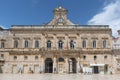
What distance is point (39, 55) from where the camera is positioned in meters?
52.3

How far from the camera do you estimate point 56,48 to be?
5241cm

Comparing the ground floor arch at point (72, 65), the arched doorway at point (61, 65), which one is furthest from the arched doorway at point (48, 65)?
the ground floor arch at point (72, 65)

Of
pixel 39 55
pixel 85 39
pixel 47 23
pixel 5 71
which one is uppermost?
pixel 47 23

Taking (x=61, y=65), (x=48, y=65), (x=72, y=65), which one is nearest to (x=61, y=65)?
(x=61, y=65)

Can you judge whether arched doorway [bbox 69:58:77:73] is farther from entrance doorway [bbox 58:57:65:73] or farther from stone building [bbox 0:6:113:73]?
entrance doorway [bbox 58:57:65:73]

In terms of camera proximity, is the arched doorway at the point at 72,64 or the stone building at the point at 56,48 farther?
the arched doorway at the point at 72,64

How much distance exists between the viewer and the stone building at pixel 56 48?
2045 inches

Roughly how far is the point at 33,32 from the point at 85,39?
427 inches

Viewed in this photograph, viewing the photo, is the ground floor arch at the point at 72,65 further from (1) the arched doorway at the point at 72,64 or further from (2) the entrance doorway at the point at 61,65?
(2) the entrance doorway at the point at 61,65

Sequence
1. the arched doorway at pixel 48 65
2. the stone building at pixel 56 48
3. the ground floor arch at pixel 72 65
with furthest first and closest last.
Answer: the ground floor arch at pixel 72 65
the arched doorway at pixel 48 65
the stone building at pixel 56 48

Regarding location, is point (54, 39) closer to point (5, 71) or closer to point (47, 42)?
point (47, 42)

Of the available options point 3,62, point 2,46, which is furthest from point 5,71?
point 2,46

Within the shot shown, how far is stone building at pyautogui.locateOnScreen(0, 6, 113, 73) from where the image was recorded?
5194 centimetres

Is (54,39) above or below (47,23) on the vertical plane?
below
